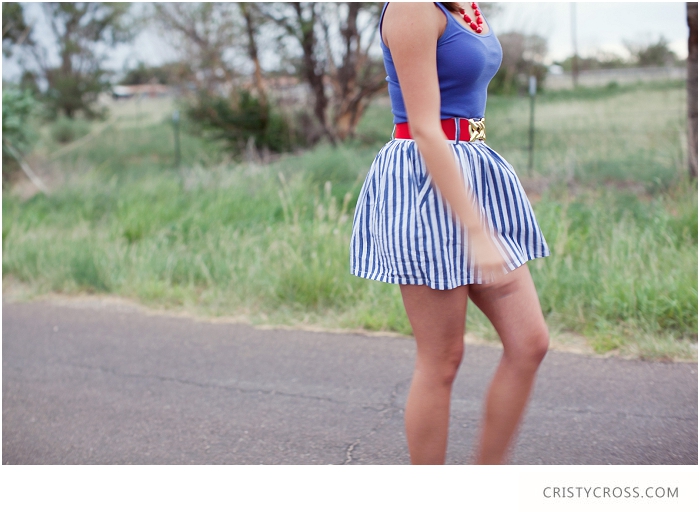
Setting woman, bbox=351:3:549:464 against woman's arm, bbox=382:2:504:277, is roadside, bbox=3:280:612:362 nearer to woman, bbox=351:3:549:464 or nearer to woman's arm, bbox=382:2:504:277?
woman, bbox=351:3:549:464

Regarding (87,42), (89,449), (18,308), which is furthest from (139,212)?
(87,42)

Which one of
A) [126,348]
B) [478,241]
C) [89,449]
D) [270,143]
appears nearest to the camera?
[478,241]

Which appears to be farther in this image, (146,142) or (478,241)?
(146,142)

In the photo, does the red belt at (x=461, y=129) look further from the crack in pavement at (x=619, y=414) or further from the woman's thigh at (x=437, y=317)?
the crack in pavement at (x=619, y=414)

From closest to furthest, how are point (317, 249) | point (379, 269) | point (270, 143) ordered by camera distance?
1. point (379, 269)
2. point (317, 249)
3. point (270, 143)

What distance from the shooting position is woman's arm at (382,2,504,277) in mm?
1624

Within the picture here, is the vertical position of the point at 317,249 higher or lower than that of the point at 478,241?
lower

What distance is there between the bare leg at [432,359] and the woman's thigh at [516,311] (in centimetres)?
8

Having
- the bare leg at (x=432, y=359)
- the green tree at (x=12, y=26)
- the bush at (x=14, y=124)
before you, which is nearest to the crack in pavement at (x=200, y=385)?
the bare leg at (x=432, y=359)

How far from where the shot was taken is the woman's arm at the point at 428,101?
5.33 ft

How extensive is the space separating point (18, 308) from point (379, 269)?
4.07 metres

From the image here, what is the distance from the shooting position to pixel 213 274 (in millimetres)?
5059

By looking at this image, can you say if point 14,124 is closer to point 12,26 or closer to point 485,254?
point 12,26

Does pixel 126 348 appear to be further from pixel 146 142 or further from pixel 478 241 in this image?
pixel 146 142
